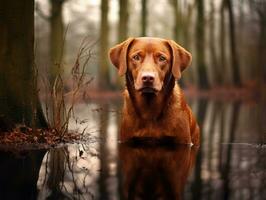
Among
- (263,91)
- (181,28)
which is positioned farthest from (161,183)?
(181,28)

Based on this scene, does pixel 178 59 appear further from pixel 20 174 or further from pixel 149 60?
pixel 20 174

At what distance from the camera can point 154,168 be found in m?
6.81

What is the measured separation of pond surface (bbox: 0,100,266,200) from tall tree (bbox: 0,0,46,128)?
103cm

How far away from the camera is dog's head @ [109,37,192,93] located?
25.3 ft

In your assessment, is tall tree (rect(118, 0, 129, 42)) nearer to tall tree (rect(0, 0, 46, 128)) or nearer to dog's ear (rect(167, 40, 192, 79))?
tall tree (rect(0, 0, 46, 128))

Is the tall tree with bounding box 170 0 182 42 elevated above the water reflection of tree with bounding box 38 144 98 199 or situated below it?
above

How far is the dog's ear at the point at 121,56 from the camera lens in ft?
26.9

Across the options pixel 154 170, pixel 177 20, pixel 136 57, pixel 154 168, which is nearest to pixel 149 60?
pixel 136 57

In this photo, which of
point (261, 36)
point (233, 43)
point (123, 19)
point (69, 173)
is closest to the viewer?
point (69, 173)

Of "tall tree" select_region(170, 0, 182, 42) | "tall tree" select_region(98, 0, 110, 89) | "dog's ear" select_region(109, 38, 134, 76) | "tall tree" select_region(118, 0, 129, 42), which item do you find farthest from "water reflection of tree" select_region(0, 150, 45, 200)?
"tall tree" select_region(170, 0, 182, 42)

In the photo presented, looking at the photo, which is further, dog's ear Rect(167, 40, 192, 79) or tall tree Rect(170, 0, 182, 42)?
tall tree Rect(170, 0, 182, 42)

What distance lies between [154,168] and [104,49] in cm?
2597

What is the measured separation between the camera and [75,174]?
21.7ft

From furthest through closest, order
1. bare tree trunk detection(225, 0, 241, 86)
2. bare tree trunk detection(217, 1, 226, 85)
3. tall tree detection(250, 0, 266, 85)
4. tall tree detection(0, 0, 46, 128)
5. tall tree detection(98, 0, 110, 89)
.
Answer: bare tree trunk detection(217, 1, 226, 85) → tall tree detection(250, 0, 266, 85) → bare tree trunk detection(225, 0, 241, 86) → tall tree detection(98, 0, 110, 89) → tall tree detection(0, 0, 46, 128)
